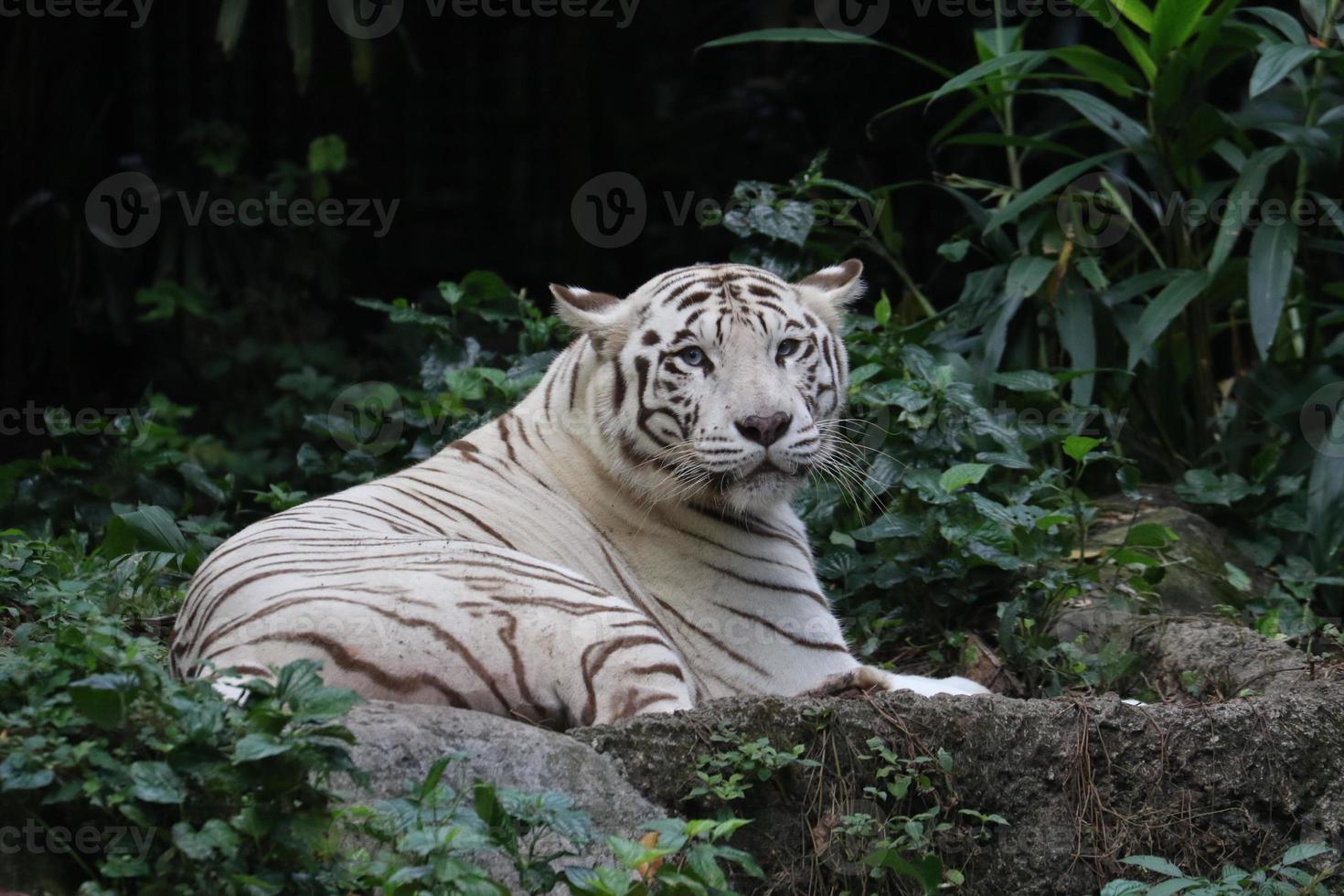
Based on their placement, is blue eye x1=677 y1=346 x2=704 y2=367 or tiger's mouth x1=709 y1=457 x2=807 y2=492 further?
blue eye x1=677 y1=346 x2=704 y2=367

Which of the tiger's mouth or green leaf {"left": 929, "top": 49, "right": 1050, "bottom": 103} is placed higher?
green leaf {"left": 929, "top": 49, "right": 1050, "bottom": 103}

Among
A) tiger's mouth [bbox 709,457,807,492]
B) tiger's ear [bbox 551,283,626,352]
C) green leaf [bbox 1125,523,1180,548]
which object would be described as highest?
tiger's ear [bbox 551,283,626,352]

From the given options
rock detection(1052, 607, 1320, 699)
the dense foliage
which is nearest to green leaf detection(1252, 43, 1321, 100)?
the dense foliage

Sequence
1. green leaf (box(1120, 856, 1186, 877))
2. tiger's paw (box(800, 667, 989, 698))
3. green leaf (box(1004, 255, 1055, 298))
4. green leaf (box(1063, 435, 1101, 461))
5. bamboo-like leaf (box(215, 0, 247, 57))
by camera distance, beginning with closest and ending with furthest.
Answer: green leaf (box(1120, 856, 1186, 877)) < tiger's paw (box(800, 667, 989, 698)) < green leaf (box(1063, 435, 1101, 461)) < green leaf (box(1004, 255, 1055, 298)) < bamboo-like leaf (box(215, 0, 247, 57))

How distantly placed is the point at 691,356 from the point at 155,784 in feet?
6.05

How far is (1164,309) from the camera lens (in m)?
5.30

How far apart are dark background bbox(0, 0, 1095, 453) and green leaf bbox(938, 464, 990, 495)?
2923 millimetres

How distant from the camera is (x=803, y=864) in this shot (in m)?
2.89

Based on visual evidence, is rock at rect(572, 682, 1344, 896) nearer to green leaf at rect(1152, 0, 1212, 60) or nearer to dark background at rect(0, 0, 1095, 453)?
green leaf at rect(1152, 0, 1212, 60)

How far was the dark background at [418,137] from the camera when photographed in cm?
720

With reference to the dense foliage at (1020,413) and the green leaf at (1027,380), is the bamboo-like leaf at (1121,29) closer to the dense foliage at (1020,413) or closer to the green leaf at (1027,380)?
the dense foliage at (1020,413)

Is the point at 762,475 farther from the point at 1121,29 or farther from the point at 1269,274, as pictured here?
the point at 1121,29

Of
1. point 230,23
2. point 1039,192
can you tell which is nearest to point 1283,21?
point 1039,192

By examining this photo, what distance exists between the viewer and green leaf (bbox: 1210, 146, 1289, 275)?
522 cm
